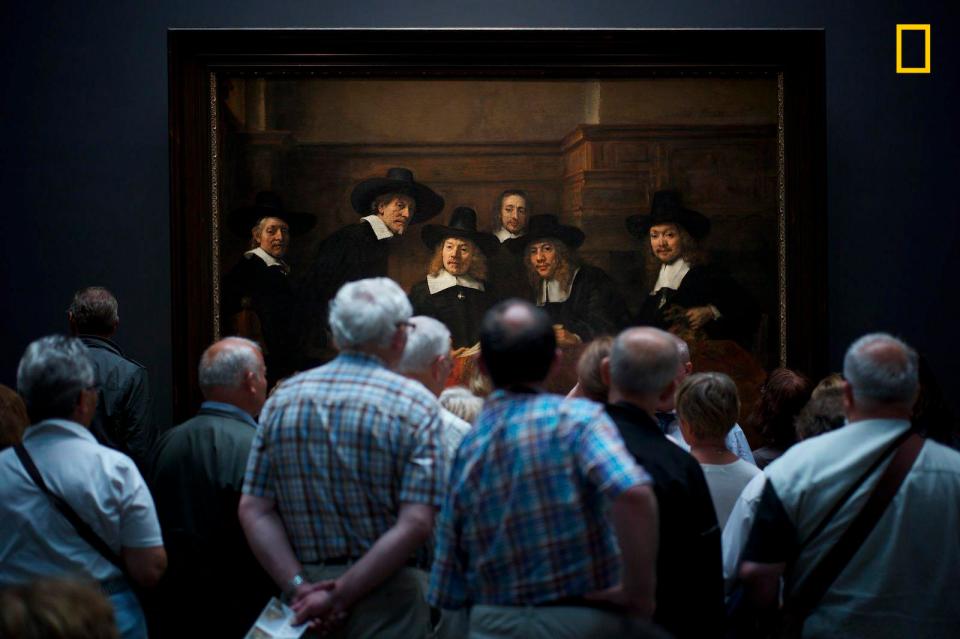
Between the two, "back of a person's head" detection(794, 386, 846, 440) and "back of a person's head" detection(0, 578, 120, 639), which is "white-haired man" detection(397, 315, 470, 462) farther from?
"back of a person's head" detection(0, 578, 120, 639)

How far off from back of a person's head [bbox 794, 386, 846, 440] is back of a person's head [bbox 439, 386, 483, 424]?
1465 millimetres

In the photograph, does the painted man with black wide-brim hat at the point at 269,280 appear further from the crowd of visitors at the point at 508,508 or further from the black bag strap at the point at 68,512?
the black bag strap at the point at 68,512

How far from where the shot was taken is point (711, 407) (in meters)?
5.09

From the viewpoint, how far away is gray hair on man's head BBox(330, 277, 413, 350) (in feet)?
13.4

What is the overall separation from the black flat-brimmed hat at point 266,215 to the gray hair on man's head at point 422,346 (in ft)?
10.8

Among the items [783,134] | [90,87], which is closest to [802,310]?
[783,134]

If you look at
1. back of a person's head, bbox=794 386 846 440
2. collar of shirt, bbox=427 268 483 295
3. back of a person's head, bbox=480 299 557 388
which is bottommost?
back of a person's head, bbox=794 386 846 440

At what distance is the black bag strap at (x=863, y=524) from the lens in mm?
4016

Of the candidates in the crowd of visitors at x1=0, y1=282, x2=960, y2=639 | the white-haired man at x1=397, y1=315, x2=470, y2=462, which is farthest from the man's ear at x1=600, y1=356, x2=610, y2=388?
the white-haired man at x1=397, y1=315, x2=470, y2=462

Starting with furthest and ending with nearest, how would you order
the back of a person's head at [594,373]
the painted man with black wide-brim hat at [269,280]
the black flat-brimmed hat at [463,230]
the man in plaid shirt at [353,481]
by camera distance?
the black flat-brimmed hat at [463,230]
the painted man with black wide-brim hat at [269,280]
the back of a person's head at [594,373]
the man in plaid shirt at [353,481]

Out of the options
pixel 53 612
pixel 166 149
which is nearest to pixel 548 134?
pixel 166 149

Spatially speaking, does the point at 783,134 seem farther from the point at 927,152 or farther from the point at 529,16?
the point at 529,16

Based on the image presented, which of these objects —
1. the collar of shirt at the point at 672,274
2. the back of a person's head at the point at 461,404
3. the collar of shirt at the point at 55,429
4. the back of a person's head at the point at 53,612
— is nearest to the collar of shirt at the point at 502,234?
the collar of shirt at the point at 672,274

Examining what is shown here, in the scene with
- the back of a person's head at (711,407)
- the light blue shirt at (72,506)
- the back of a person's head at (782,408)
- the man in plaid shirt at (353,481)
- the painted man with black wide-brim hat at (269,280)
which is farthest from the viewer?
the painted man with black wide-brim hat at (269,280)
